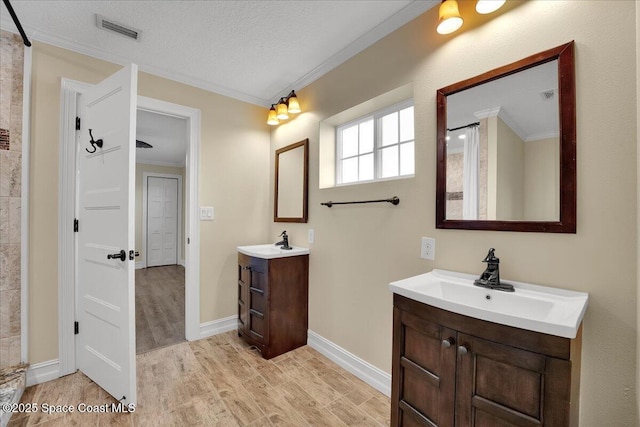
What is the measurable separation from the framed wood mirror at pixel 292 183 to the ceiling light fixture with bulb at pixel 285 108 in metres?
0.28

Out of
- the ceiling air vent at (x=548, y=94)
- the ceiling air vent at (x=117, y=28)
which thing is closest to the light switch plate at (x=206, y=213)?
the ceiling air vent at (x=117, y=28)

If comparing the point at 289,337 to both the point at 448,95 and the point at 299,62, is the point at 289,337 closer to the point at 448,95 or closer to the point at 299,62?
the point at 448,95

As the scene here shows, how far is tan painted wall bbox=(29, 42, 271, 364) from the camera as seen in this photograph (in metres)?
1.87

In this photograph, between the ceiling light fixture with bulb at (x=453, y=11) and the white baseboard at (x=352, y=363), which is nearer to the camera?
the ceiling light fixture with bulb at (x=453, y=11)

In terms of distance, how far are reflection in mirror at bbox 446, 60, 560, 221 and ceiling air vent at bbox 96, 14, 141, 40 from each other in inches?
85.5

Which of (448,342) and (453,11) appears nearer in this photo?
(448,342)

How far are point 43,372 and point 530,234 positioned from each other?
313 centimetres

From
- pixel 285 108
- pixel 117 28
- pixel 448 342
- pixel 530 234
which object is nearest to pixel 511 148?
pixel 530 234

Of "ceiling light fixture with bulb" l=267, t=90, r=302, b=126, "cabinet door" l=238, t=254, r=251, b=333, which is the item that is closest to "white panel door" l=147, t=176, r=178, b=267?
"cabinet door" l=238, t=254, r=251, b=333

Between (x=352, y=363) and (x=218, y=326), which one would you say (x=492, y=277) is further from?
(x=218, y=326)

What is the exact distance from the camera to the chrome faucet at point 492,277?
121cm

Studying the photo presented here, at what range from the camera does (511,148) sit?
127 cm

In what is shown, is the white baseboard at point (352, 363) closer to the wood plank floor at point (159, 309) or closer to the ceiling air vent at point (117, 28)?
the wood plank floor at point (159, 309)

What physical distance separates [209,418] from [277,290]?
926 millimetres
